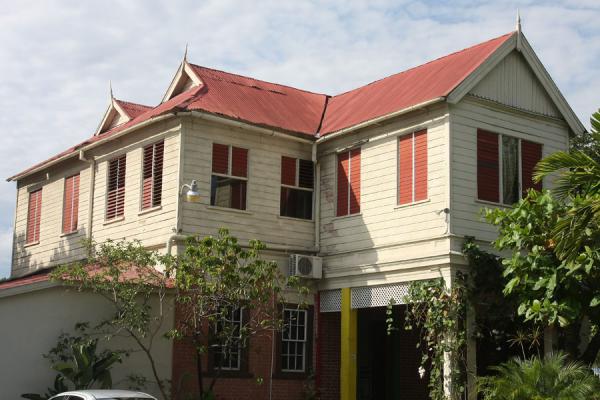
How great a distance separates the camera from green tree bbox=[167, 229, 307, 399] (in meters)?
19.8

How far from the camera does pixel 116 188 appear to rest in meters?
25.3

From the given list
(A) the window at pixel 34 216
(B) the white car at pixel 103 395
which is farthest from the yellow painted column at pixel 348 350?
(A) the window at pixel 34 216

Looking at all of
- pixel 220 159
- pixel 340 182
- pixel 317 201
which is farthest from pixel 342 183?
pixel 220 159

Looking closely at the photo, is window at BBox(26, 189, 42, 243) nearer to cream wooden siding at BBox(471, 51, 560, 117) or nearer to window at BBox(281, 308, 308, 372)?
window at BBox(281, 308, 308, 372)

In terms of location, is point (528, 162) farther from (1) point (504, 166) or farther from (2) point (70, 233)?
(2) point (70, 233)

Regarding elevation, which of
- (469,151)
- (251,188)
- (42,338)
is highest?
(469,151)

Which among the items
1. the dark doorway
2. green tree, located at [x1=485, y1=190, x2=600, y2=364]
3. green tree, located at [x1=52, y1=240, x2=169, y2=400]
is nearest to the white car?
green tree, located at [x1=52, y1=240, x2=169, y2=400]

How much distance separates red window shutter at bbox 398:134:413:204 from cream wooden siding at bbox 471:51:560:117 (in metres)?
2.01

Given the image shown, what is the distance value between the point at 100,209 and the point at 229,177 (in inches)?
182

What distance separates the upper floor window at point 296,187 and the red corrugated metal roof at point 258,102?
91 cm

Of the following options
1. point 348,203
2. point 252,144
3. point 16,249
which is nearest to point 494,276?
point 348,203

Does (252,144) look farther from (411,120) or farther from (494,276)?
(494,276)

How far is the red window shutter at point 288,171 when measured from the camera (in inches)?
960

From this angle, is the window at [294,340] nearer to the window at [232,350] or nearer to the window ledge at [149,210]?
the window at [232,350]
